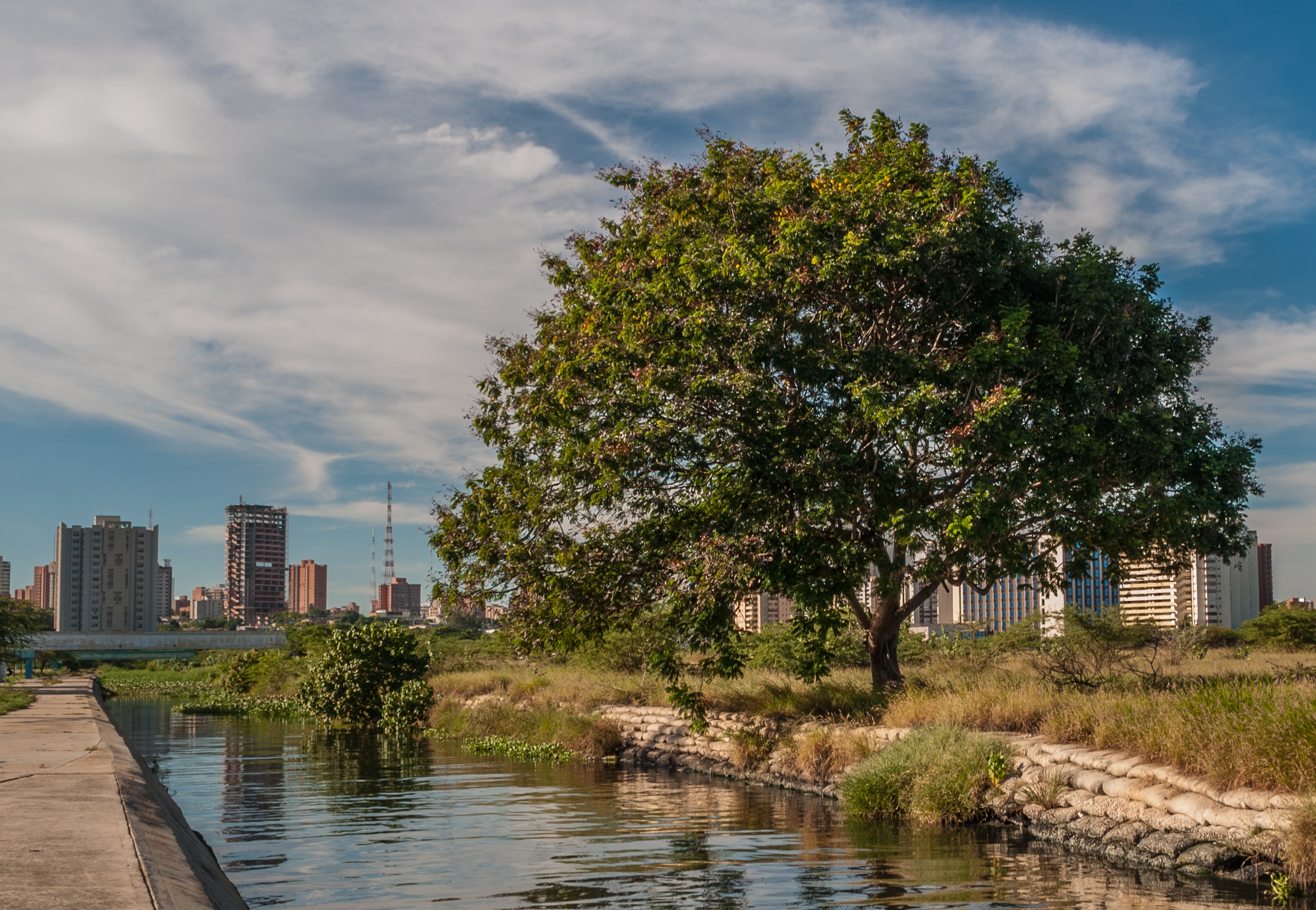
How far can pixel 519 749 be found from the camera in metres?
27.9

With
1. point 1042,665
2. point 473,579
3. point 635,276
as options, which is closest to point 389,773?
point 473,579

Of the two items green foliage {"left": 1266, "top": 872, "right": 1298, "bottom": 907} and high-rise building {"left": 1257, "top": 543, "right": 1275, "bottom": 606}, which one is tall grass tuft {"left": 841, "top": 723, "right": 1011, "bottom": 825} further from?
high-rise building {"left": 1257, "top": 543, "right": 1275, "bottom": 606}

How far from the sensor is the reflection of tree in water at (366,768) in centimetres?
1931

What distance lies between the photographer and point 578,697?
97.8 ft

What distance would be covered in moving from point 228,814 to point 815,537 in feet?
36.4

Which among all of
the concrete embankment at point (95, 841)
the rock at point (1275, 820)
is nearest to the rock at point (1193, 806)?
the rock at point (1275, 820)

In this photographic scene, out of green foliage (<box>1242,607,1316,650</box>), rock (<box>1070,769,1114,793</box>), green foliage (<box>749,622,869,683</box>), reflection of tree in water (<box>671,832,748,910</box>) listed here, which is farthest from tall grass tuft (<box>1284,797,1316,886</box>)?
green foliage (<box>1242,607,1316,650</box>)

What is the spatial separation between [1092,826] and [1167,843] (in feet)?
4.48

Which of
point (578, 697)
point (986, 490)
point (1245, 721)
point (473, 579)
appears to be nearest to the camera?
point (1245, 721)

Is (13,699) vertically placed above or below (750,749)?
below

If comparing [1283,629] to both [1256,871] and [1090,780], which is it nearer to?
[1090,780]

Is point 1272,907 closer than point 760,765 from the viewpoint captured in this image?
Yes

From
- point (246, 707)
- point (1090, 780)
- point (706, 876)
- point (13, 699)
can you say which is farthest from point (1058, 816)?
point (246, 707)

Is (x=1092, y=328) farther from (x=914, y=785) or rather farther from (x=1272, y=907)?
(x=1272, y=907)
